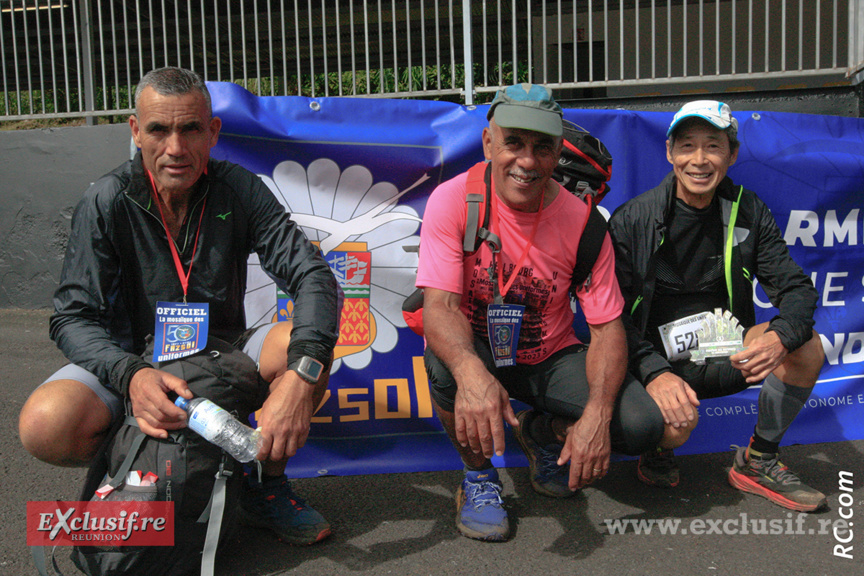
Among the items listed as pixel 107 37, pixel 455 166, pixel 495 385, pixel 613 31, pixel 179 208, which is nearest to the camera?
pixel 495 385

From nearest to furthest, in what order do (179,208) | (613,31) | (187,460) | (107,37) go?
(187,460) → (179,208) → (107,37) → (613,31)

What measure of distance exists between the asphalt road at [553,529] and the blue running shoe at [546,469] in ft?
0.16

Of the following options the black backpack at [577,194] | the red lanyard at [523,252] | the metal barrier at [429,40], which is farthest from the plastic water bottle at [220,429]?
the metal barrier at [429,40]

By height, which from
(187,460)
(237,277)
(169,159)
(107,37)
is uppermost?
(107,37)

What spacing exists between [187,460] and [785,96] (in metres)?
5.09

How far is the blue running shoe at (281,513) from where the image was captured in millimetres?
2549

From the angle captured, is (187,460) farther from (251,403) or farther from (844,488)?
(844,488)

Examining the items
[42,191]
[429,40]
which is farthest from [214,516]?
[429,40]

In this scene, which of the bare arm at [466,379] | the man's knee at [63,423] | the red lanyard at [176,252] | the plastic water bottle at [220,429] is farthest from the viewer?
the red lanyard at [176,252]

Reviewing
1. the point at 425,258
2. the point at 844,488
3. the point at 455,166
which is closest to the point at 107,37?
the point at 455,166

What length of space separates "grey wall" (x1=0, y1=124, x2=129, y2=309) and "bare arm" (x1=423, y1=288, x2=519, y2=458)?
491 cm

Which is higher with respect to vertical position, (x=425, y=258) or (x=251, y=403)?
(x=425, y=258)

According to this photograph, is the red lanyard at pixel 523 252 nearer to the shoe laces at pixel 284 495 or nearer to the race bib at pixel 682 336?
the race bib at pixel 682 336

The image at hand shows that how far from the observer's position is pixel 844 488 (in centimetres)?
301
